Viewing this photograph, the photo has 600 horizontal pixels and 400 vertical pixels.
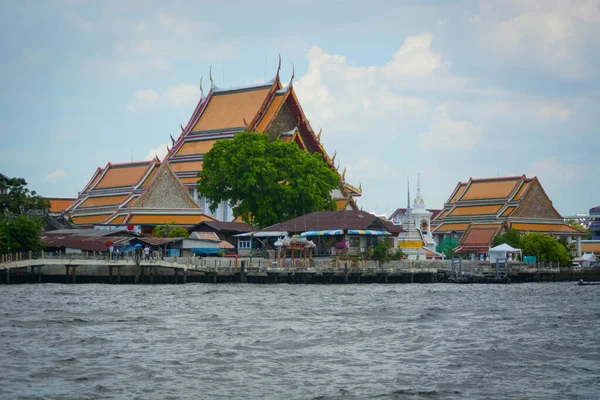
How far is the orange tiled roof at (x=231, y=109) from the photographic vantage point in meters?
95.2

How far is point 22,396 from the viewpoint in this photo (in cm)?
2228

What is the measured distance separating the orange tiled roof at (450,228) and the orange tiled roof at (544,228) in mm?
6991

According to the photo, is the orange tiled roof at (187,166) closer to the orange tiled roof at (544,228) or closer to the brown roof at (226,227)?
the brown roof at (226,227)

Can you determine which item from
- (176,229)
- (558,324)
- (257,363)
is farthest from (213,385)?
(176,229)

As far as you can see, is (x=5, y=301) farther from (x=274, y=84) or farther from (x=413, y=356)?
(x=274, y=84)

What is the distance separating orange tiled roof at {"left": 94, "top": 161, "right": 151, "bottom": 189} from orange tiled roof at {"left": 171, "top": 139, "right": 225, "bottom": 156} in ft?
15.4

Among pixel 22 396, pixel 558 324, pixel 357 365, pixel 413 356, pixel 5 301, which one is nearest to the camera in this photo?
pixel 22 396

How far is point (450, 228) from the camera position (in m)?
117

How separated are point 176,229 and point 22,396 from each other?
5340 centimetres

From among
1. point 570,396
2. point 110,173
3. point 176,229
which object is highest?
point 110,173

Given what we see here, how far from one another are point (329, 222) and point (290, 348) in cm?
4320

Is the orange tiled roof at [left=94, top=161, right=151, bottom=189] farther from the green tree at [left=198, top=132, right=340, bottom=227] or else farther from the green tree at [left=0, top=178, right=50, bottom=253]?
the green tree at [left=0, top=178, right=50, bottom=253]

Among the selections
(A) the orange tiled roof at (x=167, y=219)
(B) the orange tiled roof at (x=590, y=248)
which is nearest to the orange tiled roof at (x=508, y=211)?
(B) the orange tiled roof at (x=590, y=248)

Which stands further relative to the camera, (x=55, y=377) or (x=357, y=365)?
(x=357, y=365)
